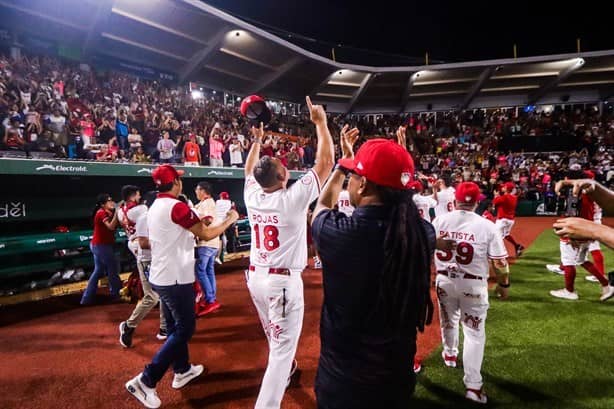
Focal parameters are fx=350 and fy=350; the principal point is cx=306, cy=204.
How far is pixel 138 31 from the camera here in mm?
14930

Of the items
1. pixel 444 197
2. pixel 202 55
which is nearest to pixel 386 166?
pixel 444 197

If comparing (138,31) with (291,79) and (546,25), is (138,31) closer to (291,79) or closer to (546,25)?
(291,79)

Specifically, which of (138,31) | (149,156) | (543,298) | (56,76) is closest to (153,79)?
(138,31)

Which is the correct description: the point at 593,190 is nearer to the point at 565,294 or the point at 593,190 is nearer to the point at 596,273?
the point at 565,294

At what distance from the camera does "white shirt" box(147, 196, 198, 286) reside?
129 inches

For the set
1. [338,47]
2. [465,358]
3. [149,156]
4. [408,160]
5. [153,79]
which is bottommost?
[465,358]

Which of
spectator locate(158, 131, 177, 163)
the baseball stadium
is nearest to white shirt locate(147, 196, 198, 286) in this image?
the baseball stadium

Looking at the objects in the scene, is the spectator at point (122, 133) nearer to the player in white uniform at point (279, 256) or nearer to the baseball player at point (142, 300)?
the baseball player at point (142, 300)

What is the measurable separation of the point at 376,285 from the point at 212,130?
40.0 ft

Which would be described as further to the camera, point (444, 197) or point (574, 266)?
point (444, 197)

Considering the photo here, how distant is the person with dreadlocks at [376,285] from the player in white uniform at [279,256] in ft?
3.52

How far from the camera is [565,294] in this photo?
20.0ft

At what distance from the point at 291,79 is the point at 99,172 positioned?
16.1 meters

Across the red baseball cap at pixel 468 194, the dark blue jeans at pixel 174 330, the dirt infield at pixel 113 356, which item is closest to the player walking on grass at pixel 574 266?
the dirt infield at pixel 113 356
